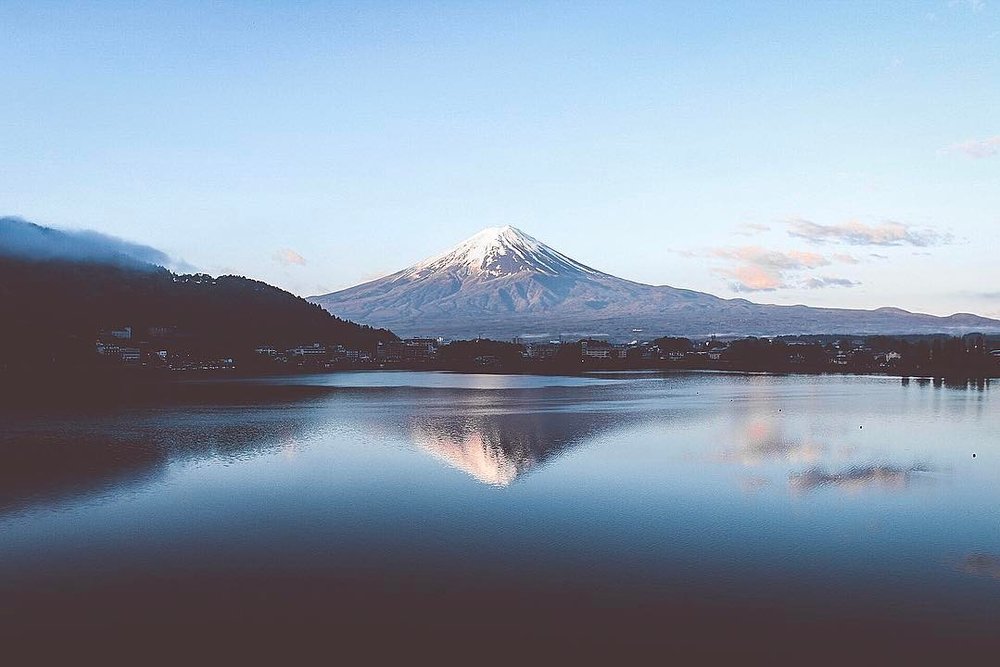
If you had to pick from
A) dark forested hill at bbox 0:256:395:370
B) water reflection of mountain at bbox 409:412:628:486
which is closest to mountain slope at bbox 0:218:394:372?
dark forested hill at bbox 0:256:395:370

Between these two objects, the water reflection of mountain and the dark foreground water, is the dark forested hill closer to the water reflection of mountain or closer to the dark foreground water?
the water reflection of mountain

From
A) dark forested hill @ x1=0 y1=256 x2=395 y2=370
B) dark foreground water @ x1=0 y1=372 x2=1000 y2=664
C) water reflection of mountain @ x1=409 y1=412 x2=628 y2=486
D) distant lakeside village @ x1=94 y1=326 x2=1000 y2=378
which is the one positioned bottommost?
dark foreground water @ x1=0 y1=372 x2=1000 y2=664

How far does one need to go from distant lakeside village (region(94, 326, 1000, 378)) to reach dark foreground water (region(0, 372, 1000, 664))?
3243 centimetres

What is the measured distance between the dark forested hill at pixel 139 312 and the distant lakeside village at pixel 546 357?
→ 93cm

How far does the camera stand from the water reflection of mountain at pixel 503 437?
1220cm

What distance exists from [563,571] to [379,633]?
190 centimetres

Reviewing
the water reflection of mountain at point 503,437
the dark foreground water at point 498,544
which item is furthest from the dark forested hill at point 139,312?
the dark foreground water at point 498,544

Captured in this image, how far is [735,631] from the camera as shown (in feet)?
17.8

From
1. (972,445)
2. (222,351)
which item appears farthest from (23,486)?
(222,351)

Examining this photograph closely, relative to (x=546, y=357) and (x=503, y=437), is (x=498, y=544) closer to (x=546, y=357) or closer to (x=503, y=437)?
(x=503, y=437)

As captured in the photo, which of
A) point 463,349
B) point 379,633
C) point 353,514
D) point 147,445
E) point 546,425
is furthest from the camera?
point 463,349

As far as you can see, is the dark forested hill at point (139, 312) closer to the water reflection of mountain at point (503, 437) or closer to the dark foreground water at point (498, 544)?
the water reflection of mountain at point (503, 437)

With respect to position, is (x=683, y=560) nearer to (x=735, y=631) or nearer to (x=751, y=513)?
(x=735, y=631)

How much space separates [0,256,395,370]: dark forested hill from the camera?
1585 inches
